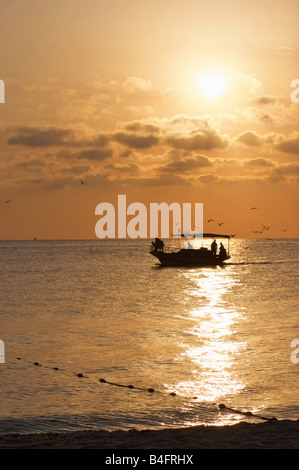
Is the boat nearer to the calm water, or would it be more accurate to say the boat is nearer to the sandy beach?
the calm water

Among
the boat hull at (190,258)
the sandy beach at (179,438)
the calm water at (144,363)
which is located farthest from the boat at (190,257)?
the sandy beach at (179,438)

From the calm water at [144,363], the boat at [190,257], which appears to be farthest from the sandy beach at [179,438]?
the boat at [190,257]

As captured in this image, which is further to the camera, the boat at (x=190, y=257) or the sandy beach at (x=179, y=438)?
the boat at (x=190, y=257)

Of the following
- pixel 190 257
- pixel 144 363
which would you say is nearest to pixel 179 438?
pixel 144 363

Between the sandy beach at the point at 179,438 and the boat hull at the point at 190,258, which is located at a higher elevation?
the boat hull at the point at 190,258

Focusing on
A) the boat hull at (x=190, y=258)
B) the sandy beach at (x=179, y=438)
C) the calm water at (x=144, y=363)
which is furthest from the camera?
the boat hull at (x=190, y=258)

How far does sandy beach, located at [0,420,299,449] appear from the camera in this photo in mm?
11141

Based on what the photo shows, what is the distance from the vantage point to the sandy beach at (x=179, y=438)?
11.1 metres

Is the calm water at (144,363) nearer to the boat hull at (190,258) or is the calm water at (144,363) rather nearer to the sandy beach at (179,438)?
the sandy beach at (179,438)

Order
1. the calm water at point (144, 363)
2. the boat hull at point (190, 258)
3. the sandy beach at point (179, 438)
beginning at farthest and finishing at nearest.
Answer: the boat hull at point (190, 258) → the calm water at point (144, 363) → the sandy beach at point (179, 438)

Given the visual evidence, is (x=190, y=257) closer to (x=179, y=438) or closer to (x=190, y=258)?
(x=190, y=258)

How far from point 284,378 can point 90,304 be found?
1038 inches
